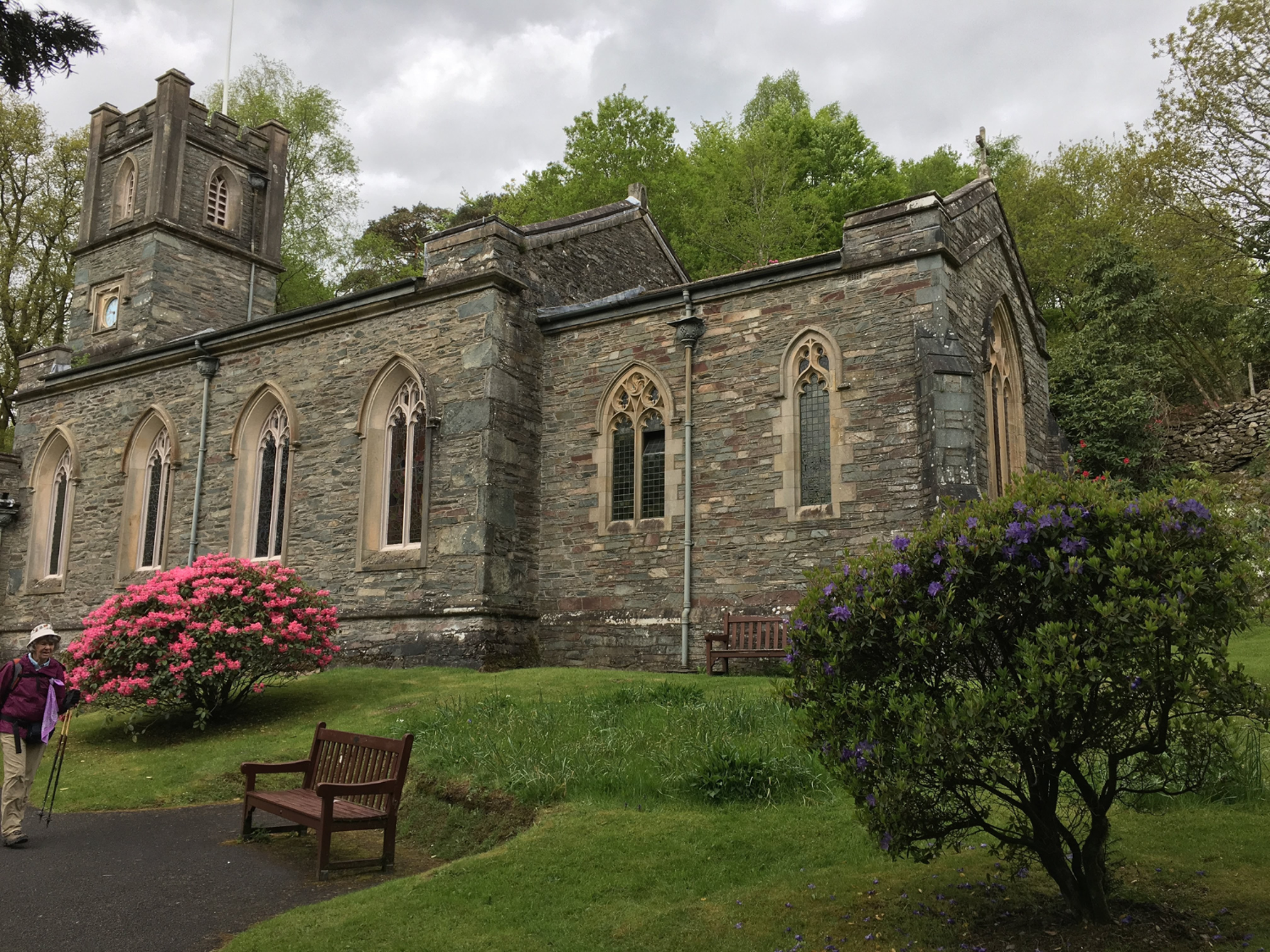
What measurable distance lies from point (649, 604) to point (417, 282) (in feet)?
22.3

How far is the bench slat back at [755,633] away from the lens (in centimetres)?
1341

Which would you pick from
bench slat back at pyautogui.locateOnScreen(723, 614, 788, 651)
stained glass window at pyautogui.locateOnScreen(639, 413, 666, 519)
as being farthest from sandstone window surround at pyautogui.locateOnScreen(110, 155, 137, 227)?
bench slat back at pyautogui.locateOnScreen(723, 614, 788, 651)

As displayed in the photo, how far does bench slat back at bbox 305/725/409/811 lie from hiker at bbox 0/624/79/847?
7.53 ft

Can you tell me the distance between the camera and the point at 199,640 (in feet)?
38.8

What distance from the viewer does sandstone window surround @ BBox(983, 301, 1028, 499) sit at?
1551cm

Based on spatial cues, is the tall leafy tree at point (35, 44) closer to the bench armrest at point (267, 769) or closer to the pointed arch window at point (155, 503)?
the bench armrest at point (267, 769)

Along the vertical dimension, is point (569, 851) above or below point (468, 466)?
below

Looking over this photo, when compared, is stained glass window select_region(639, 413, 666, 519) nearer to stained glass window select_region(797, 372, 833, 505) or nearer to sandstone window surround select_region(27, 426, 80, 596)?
stained glass window select_region(797, 372, 833, 505)

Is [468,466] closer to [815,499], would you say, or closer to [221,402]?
[815,499]

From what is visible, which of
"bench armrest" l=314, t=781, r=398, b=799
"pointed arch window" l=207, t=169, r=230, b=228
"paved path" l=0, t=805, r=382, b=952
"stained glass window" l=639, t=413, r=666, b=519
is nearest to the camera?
"paved path" l=0, t=805, r=382, b=952

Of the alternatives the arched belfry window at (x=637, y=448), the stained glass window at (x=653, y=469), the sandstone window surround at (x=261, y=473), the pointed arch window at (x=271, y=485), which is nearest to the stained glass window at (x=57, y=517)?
the sandstone window surround at (x=261, y=473)

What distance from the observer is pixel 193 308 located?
2500 cm

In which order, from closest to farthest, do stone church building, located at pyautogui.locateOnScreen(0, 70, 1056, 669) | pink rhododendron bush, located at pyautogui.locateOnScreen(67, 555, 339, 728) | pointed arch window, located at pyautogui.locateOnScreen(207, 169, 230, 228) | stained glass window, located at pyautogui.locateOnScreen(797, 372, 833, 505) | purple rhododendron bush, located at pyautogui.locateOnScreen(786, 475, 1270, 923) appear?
1. purple rhododendron bush, located at pyautogui.locateOnScreen(786, 475, 1270, 923)
2. pink rhododendron bush, located at pyautogui.locateOnScreen(67, 555, 339, 728)
3. stone church building, located at pyautogui.locateOnScreen(0, 70, 1056, 669)
4. stained glass window, located at pyautogui.locateOnScreen(797, 372, 833, 505)
5. pointed arch window, located at pyautogui.locateOnScreen(207, 169, 230, 228)

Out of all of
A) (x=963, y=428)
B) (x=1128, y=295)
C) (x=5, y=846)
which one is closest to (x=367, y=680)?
(x=5, y=846)
